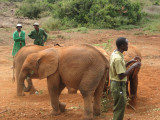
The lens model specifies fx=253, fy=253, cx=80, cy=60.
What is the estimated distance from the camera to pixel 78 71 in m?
5.26

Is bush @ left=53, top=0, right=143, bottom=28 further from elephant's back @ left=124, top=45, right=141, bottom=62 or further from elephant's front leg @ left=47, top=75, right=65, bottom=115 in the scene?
elephant's front leg @ left=47, top=75, right=65, bottom=115

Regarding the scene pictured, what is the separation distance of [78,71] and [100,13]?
17.8 m

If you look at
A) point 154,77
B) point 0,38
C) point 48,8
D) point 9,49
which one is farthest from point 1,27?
point 154,77

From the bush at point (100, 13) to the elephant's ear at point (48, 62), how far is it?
16.8 m

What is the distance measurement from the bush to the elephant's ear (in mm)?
16832

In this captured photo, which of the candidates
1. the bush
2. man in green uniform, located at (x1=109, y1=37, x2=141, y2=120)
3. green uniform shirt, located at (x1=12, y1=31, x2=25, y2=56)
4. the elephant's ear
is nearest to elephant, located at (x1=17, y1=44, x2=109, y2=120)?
the elephant's ear

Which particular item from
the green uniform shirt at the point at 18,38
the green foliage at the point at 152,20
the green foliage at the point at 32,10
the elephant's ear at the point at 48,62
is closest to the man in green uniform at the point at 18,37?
the green uniform shirt at the point at 18,38

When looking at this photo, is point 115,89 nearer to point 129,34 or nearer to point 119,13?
point 129,34

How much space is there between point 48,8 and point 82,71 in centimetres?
2523

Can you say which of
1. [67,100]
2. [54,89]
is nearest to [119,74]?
[54,89]

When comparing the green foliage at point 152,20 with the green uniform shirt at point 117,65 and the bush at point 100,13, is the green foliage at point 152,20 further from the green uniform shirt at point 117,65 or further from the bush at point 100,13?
the green uniform shirt at point 117,65

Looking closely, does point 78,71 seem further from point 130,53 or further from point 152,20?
point 152,20

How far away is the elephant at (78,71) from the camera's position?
523 centimetres

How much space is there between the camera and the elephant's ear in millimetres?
5559
